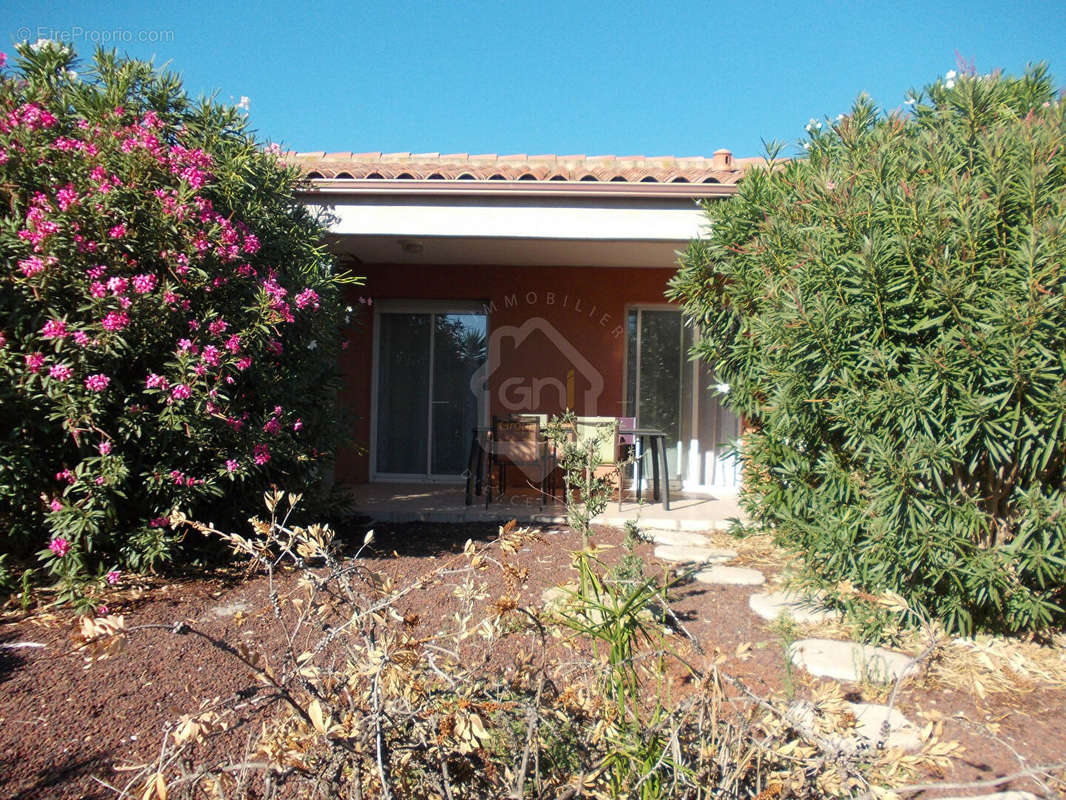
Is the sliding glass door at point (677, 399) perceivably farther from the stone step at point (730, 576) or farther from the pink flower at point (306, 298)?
the pink flower at point (306, 298)

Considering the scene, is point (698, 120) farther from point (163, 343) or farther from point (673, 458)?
point (163, 343)

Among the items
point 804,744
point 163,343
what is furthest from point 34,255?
point 804,744

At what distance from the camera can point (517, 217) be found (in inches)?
247

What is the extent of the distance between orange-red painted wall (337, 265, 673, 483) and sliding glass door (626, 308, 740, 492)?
0.25 m

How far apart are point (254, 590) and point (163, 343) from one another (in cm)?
159

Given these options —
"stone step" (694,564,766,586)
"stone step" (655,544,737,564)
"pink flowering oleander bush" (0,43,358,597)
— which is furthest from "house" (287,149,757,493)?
"pink flowering oleander bush" (0,43,358,597)

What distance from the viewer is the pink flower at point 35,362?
141 inches

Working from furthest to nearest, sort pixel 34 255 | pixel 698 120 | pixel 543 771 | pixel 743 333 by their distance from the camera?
pixel 698 120
pixel 743 333
pixel 34 255
pixel 543 771

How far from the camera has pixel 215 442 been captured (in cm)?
420

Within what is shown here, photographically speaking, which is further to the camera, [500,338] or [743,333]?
[500,338]

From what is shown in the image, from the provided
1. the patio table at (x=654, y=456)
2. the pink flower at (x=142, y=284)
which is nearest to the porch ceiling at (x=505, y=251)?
the patio table at (x=654, y=456)

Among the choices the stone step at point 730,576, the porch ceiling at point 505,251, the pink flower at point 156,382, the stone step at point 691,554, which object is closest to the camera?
the pink flower at point 156,382

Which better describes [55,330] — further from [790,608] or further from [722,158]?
[722,158]

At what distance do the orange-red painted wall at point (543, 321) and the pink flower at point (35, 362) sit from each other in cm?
495
